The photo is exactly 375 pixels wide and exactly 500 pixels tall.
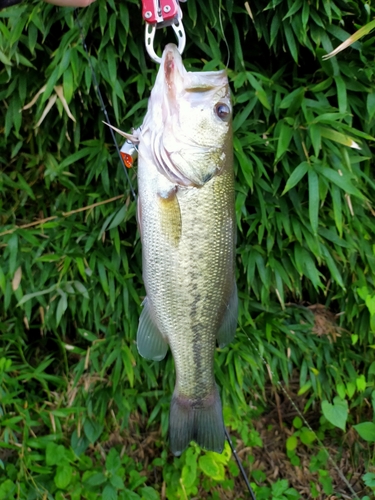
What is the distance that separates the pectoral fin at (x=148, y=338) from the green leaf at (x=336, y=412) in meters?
1.23

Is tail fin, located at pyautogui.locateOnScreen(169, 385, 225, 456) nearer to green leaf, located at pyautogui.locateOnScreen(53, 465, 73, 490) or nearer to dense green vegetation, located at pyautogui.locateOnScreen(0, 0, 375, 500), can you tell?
dense green vegetation, located at pyautogui.locateOnScreen(0, 0, 375, 500)

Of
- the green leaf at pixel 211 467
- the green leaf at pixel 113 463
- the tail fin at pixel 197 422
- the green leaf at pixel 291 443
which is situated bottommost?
the green leaf at pixel 291 443

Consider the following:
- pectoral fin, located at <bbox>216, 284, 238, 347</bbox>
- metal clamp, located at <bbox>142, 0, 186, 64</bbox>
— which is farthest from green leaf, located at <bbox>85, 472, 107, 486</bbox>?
metal clamp, located at <bbox>142, 0, 186, 64</bbox>

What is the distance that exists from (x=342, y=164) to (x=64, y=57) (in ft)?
4.88

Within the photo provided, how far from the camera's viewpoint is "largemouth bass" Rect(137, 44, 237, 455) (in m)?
1.28

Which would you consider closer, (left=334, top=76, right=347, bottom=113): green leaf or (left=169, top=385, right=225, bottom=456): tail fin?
(left=169, top=385, right=225, bottom=456): tail fin

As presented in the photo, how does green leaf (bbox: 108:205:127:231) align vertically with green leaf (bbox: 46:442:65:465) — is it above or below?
above

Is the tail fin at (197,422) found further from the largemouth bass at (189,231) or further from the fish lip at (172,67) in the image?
the fish lip at (172,67)

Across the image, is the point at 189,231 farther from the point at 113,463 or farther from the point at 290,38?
the point at 113,463

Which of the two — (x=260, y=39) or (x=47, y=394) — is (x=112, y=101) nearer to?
(x=260, y=39)

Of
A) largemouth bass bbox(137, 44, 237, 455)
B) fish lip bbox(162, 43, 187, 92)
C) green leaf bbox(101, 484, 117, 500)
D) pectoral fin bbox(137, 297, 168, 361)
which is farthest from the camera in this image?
green leaf bbox(101, 484, 117, 500)

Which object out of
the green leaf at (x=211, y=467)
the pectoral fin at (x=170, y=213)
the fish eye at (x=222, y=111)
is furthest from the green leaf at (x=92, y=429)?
the fish eye at (x=222, y=111)

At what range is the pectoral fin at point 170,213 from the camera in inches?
51.4

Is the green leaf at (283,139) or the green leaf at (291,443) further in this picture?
the green leaf at (291,443)
